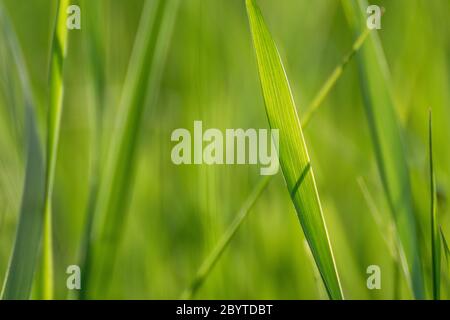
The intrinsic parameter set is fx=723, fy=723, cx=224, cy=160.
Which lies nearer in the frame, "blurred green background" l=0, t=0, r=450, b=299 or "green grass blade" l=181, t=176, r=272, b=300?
"green grass blade" l=181, t=176, r=272, b=300

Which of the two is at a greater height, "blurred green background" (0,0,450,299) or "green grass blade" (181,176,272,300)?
"blurred green background" (0,0,450,299)

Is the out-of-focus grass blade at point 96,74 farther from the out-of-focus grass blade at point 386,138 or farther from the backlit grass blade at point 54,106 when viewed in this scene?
the out-of-focus grass blade at point 386,138

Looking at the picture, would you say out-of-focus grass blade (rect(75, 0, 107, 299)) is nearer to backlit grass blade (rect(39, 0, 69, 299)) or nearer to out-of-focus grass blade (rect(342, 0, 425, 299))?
backlit grass blade (rect(39, 0, 69, 299))

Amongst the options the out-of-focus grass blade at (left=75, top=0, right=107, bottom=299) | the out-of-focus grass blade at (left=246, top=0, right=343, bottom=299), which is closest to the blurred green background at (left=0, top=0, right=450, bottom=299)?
the out-of-focus grass blade at (left=75, top=0, right=107, bottom=299)

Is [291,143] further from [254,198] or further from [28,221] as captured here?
[28,221]

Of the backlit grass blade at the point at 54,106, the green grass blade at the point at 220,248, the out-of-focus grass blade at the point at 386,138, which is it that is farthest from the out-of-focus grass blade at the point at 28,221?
the out-of-focus grass blade at the point at 386,138
